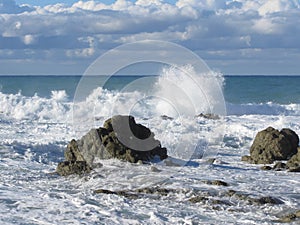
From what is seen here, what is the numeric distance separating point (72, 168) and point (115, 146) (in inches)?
92.7

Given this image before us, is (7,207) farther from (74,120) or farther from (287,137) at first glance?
(74,120)

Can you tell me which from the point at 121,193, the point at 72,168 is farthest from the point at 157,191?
the point at 72,168

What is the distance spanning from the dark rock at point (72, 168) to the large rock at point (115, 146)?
1.16ft

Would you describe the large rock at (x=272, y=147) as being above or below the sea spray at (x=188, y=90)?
below

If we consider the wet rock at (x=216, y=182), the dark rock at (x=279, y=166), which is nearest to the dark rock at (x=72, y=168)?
the wet rock at (x=216, y=182)

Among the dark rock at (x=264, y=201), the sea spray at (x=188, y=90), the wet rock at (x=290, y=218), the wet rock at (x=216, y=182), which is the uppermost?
the sea spray at (x=188, y=90)

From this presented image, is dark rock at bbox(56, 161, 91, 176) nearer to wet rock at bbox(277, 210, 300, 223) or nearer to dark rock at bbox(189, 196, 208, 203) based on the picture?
dark rock at bbox(189, 196, 208, 203)

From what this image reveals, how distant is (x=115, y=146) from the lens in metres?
19.8

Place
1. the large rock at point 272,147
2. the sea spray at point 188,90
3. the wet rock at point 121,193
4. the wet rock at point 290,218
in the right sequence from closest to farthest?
the wet rock at point 290,218 → the wet rock at point 121,193 → the large rock at point 272,147 → the sea spray at point 188,90

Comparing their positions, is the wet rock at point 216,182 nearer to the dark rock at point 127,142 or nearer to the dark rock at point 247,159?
the dark rock at point 127,142

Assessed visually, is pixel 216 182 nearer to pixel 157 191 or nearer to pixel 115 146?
pixel 157 191

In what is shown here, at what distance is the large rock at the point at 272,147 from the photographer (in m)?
21.2

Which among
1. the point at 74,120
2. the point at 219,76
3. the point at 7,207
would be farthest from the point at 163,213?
the point at 219,76

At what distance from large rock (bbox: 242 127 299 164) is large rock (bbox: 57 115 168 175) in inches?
129
